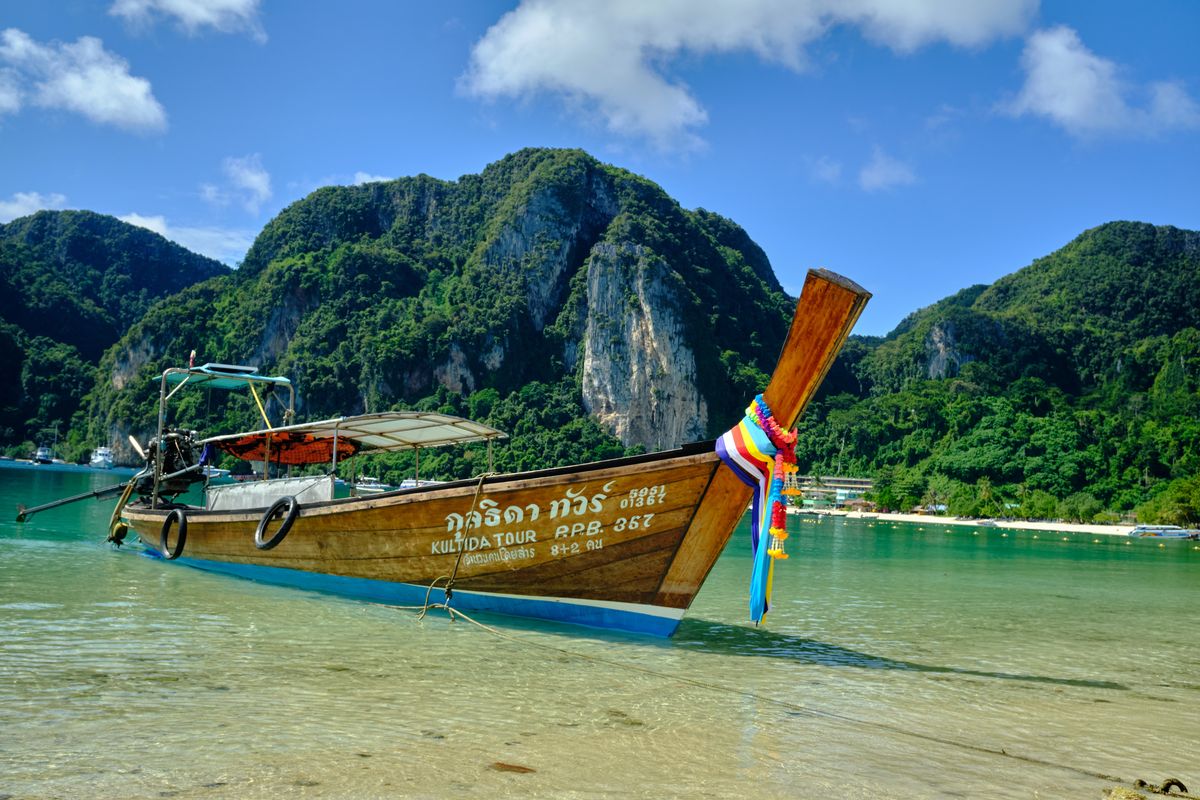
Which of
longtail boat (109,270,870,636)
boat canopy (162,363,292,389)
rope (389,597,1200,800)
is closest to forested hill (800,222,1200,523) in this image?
boat canopy (162,363,292,389)

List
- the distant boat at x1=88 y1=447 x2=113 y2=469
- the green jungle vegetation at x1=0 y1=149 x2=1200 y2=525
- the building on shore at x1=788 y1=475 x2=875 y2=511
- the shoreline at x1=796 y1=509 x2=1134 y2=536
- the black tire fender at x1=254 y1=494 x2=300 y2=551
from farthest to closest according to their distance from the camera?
the distant boat at x1=88 y1=447 x2=113 y2=469
the green jungle vegetation at x1=0 y1=149 x2=1200 y2=525
the building on shore at x1=788 y1=475 x2=875 y2=511
the shoreline at x1=796 y1=509 x2=1134 y2=536
the black tire fender at x1=254 y1=494 x2=300 y2=551

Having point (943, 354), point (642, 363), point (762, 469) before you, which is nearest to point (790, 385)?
point (762, 469)

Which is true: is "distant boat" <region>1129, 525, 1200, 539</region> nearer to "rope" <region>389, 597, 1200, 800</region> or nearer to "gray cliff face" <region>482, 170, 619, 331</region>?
"rope" <region>389, 597, 1200, 800</region>

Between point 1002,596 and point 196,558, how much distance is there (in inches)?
537

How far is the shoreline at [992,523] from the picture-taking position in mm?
56156

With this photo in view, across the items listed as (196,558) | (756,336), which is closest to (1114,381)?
(756,336)

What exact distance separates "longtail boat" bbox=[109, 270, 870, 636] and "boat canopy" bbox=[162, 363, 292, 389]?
3561 mm

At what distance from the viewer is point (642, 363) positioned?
102m

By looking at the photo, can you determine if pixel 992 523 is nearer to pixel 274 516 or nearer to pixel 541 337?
pixel 541 337

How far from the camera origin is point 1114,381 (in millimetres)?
98438

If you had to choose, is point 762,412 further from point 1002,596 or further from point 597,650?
point 1002,596

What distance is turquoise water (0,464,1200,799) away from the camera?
423 cm

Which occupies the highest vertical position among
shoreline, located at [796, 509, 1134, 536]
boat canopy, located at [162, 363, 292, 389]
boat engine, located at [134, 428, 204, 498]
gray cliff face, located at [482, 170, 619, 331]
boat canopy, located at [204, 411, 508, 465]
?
gray cliff face, located at [482, 170, 619, 331]

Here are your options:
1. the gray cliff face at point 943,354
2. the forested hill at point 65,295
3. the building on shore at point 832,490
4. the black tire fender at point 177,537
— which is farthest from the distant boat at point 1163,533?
the forested hill at point 65,295
